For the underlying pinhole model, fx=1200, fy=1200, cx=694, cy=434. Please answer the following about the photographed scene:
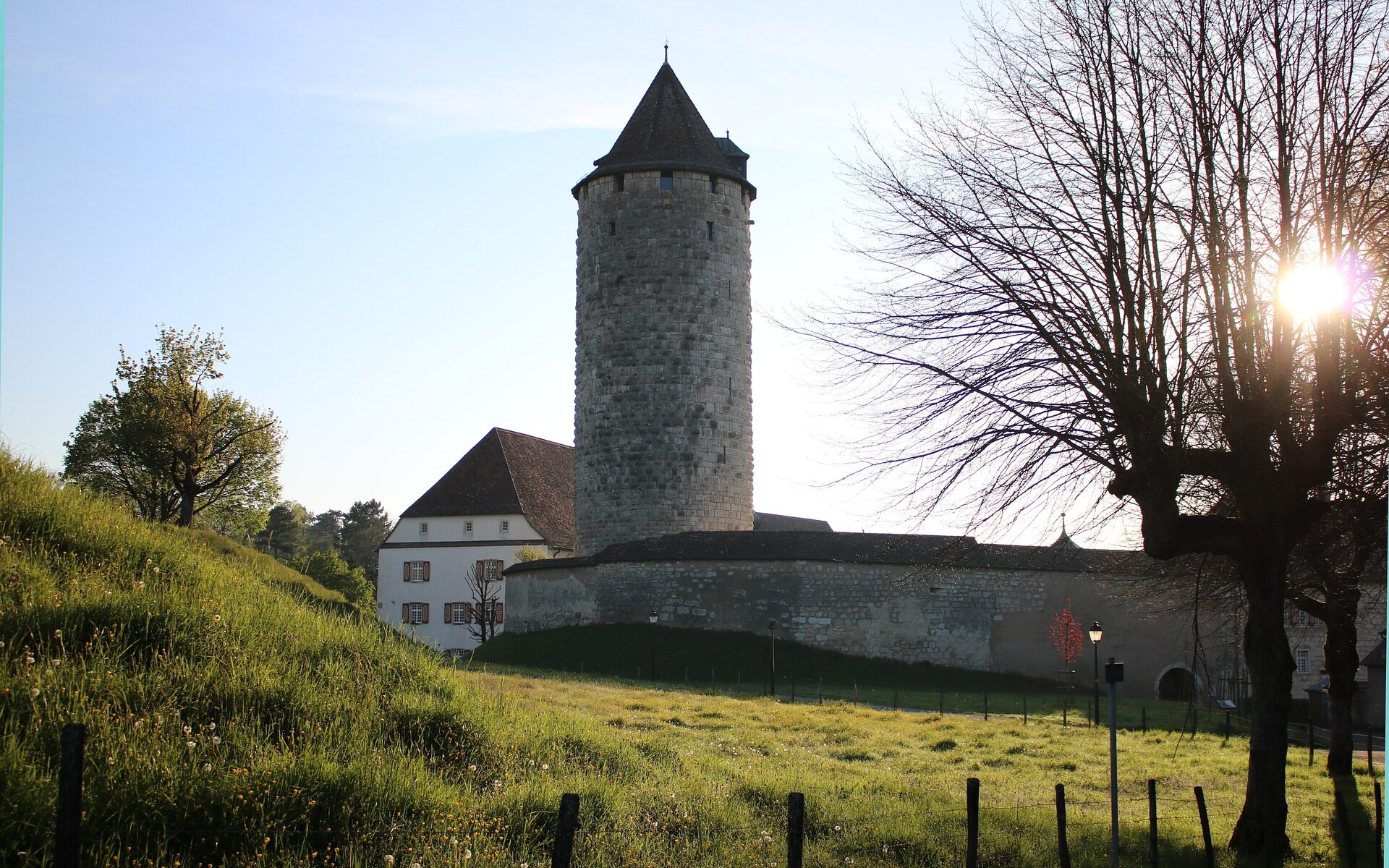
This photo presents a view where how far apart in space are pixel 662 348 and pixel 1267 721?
24803 millimetres

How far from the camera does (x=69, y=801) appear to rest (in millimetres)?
5957

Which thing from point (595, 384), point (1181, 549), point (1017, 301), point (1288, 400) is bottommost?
point (1181, 549)

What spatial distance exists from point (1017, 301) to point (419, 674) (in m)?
6.83

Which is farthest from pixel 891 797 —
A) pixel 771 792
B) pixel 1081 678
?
pixel 1081 678

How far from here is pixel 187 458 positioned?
37.0m

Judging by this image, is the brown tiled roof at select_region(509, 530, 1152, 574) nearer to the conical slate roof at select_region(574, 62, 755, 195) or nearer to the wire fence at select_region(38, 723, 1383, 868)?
the conical slate roof at select_region(574, 62, 755, 195)

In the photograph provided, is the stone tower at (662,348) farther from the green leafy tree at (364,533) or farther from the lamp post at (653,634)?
the green leafy tree at (364,533)

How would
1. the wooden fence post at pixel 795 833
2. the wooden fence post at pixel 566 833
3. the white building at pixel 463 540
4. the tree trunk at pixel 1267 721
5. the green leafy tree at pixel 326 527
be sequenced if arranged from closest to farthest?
the wooden fence post at pixel 566 833 → the wooden fence post at pixel 795 833 → the tree trunk at pixel 1267 721 → the white building at pixel 463 540 → the green leafy tree at pixel 326 527

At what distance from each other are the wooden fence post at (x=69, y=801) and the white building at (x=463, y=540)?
4289cm

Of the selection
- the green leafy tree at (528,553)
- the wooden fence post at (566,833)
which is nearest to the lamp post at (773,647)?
the green leafy tree at (528,553)

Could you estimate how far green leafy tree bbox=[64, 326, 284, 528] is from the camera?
121 feet

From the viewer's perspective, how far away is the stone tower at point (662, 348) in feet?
114

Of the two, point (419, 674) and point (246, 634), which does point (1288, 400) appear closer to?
point (419, 674)

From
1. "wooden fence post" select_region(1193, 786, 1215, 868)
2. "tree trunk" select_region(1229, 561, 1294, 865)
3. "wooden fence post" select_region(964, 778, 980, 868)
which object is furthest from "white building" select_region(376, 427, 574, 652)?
"wooden fence post" select_region(964, 778, 980, 868)
